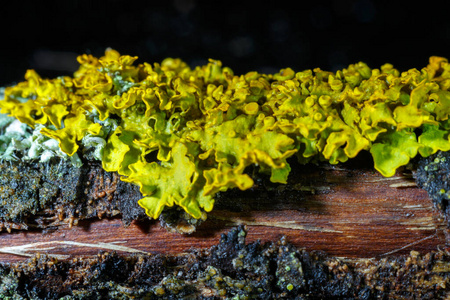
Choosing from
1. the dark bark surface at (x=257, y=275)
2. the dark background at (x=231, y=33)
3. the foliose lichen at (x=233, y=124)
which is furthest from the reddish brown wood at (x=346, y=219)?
the dark background at (x=231, y=33)

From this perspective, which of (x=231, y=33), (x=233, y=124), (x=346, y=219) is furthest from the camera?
(x=231, y=33)

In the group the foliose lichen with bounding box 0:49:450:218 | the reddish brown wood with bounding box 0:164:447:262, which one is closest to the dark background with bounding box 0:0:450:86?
the foliose lichen with bounding box 0:49:450:218

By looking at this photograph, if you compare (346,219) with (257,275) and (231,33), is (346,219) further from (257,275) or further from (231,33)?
(231,33)

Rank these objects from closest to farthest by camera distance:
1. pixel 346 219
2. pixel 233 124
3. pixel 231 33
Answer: pixel 233 124, pixel 346 219, pixel 231 33

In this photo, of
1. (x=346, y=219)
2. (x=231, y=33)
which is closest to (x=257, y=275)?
(x=346, y=219)

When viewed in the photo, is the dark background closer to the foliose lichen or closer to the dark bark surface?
the foliose lichen

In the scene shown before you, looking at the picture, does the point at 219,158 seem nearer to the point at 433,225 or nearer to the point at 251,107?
the point at 251,107
